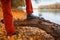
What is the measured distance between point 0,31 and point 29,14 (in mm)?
1537

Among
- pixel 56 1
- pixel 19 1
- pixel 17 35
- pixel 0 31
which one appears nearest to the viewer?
pixel 17 35

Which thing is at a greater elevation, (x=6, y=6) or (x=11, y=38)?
(x=6, y=6)

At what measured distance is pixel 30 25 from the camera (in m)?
5.30

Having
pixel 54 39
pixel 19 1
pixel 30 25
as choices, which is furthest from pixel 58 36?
pixel 19 1

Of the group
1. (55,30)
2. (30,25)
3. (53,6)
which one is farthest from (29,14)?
(53,6)

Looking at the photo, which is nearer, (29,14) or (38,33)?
(38,33)

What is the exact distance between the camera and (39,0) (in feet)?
28.6

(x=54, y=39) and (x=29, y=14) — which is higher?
(x=29, y=14)

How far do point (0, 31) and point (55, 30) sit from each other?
4.81 ft

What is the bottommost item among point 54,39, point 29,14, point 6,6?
point 54,39

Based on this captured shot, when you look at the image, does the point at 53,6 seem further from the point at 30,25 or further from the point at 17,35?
the point at 17,35

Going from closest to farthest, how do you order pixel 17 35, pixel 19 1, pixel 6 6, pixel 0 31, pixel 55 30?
1. pixel 6 6
2. pixel 17 35
3. pixel 0 31
4. pixel 55 30
5. pixel 19 1

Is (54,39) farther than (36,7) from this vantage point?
No

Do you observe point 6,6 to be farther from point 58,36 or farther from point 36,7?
point 36,7
